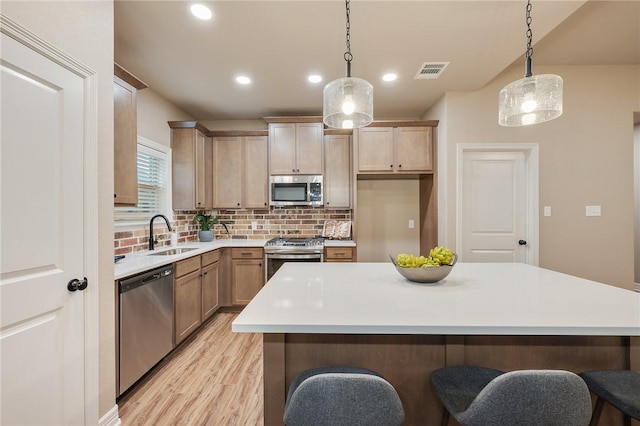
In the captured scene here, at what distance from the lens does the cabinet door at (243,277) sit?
11.5 ft

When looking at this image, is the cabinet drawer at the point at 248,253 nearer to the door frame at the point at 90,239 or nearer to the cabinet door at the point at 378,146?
the cabinet door at the point at 378,146

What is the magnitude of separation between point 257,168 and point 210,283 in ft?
5.25

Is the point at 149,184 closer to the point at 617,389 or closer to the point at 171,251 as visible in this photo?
the point at 171,251

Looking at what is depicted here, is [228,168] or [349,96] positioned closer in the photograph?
[349,96]

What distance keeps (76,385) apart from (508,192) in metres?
4.16

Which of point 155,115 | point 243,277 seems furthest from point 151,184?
point 243,277

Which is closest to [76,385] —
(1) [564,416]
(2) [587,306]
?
(1) [564,416]

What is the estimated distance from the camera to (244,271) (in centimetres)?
351

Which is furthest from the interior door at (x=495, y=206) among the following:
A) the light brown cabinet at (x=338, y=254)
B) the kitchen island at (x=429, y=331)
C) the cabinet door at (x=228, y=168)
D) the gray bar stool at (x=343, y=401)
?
the gray bar stool at (x=343, y=401)

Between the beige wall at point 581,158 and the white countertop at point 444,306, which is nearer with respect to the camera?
the white countertop at point 444,306

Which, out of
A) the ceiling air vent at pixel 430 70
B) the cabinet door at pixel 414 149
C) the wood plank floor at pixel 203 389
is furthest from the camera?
the cabinet door at pixel 414 149

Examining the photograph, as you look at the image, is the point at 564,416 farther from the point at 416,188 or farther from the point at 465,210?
the point at 416,188

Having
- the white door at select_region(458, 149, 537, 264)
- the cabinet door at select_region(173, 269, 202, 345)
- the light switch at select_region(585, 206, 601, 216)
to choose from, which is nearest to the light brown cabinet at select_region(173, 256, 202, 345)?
the cabinet door at select_region(173, 269, 202, 345)

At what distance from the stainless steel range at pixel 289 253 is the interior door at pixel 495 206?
5.84 ft
